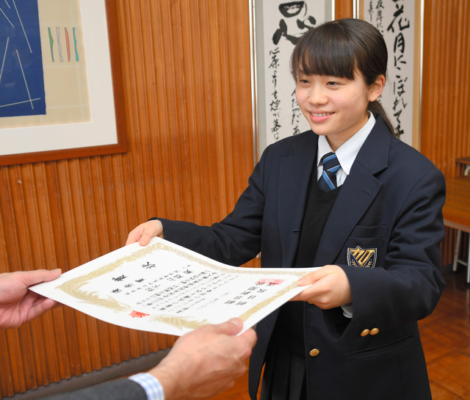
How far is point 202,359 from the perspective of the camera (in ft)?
2.73

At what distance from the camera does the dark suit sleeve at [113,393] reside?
0.75m

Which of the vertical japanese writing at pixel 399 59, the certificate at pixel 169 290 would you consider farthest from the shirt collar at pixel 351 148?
the vertical japanese writing at pixel 399 59

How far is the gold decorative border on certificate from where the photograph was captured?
891 millimetres

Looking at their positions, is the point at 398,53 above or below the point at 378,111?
above

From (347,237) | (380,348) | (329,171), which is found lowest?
(380,348)

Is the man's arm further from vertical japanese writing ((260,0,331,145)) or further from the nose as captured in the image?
vertical japanese writing ((260,0,331,145))

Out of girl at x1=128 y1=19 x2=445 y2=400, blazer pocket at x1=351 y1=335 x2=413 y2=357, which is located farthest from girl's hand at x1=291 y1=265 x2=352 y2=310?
blazer pocket at x1=351 y1=335 x2=413 y2=357

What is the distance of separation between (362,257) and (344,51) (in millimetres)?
524

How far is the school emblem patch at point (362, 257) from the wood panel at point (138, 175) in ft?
5.09

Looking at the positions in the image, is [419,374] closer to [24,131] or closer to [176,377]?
[176,377]

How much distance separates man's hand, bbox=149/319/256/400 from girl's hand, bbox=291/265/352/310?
155mm

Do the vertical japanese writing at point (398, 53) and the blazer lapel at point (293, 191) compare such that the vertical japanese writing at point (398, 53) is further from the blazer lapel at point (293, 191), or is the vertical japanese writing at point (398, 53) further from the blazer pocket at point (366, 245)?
the blazer pocket at point (366, 245)

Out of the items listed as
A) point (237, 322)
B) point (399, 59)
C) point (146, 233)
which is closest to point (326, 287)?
point (237, 322)

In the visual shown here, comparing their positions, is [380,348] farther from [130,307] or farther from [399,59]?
[399,59]
